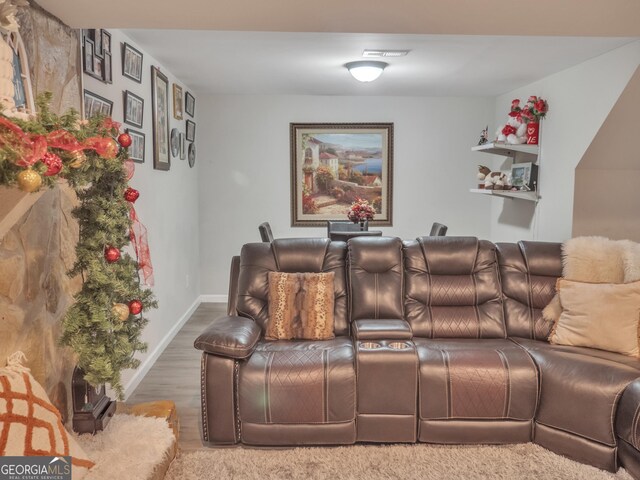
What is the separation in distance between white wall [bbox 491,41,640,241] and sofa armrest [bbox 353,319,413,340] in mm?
2086

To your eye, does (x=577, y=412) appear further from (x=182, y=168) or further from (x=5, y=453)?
(x=182, y=168)

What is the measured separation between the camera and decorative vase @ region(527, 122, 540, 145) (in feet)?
15.9

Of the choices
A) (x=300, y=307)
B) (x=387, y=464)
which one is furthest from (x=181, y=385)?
(x=387, y=464)

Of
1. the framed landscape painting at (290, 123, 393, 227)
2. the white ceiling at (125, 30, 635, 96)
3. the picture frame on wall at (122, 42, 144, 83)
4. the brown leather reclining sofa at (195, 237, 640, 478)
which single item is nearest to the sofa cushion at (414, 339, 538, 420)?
the brown leather reclining sofa at (195, 237, 640, 478)

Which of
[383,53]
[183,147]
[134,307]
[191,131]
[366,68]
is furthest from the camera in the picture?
[191,131]

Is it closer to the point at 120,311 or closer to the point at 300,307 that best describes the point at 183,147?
the point at 300,307

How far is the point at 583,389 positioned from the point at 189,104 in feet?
14.8

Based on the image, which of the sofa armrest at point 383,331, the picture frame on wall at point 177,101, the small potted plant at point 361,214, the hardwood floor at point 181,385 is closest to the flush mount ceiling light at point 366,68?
the small potted plant at point 361,214

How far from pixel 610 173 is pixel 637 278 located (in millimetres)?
1487

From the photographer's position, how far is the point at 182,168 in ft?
17.1

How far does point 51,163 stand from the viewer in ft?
5.03

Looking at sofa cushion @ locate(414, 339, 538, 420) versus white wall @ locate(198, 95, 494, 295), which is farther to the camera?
white wall @ locate(198, 95, 494, 295)

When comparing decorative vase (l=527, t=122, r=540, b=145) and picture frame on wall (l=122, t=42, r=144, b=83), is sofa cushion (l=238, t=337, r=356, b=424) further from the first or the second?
decorative vase (l=527, t=122, r=540, b=145)

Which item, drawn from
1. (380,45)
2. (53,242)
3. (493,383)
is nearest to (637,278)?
(493,383)
